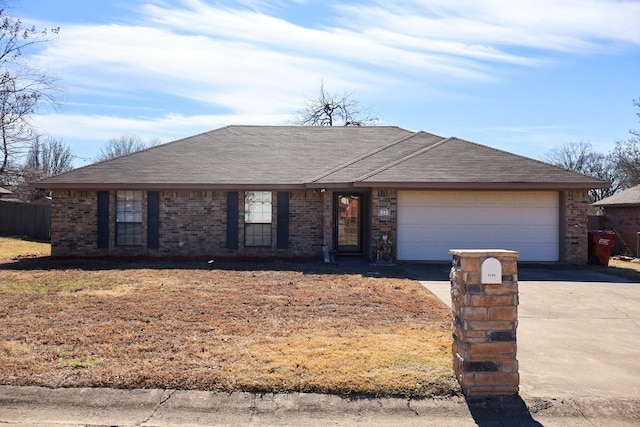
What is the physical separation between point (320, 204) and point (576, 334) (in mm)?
9659

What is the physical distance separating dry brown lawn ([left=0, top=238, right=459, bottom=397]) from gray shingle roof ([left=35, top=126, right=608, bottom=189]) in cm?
414

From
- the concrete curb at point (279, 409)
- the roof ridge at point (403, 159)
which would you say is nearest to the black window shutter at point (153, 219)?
the roof ridge at point (403, 159)

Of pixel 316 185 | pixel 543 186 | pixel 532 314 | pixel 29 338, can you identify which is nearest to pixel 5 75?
pixel 316 185

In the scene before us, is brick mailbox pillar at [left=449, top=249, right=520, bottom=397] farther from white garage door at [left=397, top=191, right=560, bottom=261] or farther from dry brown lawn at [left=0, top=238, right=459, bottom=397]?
white garage door at [left=397, top=191, right=560, bottom=261]

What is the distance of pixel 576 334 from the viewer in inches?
283

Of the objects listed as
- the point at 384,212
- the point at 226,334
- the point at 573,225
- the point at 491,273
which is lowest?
the point at 226,334

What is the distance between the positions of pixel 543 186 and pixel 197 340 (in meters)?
11.2

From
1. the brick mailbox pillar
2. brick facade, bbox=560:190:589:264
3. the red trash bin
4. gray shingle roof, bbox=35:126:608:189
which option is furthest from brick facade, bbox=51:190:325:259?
the brick mailbox pillar

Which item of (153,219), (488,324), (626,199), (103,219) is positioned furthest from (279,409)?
(626,199)

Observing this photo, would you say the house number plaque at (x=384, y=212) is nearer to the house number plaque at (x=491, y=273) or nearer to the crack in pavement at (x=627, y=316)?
the crack in pavement at (x=627, y=316)

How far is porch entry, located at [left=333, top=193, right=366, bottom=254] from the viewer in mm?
16828

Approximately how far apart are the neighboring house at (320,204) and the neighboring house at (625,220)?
8.20 m

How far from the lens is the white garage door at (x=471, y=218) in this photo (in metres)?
15.0

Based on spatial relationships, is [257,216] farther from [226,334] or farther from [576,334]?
[576,334]
